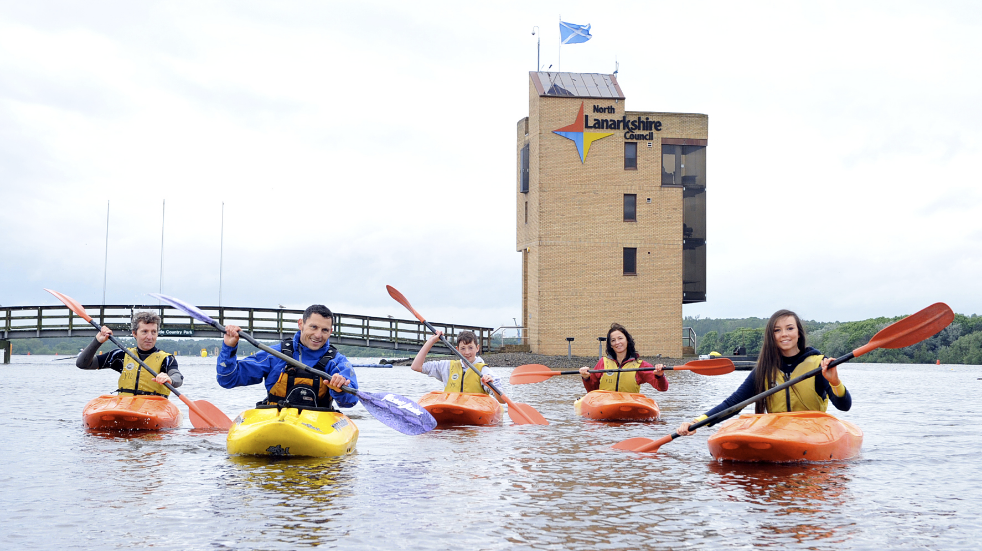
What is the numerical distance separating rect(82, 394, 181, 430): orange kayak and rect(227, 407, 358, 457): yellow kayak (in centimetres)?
244

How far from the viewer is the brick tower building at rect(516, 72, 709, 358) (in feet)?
112

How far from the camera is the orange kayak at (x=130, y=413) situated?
29.9 feet

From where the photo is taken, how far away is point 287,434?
6.81m

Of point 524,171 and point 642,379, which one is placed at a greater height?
point 524,171

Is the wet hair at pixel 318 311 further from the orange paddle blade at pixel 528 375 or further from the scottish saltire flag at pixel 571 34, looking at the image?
the scottish saltire flag at pixel 571 34

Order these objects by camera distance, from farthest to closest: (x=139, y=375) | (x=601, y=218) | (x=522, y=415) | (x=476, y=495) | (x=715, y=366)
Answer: (x=601, y=218) → (x=522, y=415) → (x=715, y=366) → (x=139, y=375) → (x=476, y=495)

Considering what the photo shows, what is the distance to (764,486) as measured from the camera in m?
6.12

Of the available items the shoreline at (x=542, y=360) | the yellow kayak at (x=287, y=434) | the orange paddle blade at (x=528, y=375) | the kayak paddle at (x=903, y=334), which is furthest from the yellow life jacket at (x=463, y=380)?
the shoreline at (x=542, y=360)

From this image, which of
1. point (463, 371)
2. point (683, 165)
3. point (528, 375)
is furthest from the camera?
point (683, 165)

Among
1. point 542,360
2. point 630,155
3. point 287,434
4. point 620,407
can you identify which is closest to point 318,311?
point 287,434

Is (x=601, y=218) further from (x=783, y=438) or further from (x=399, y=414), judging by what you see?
(x=783, y=438)

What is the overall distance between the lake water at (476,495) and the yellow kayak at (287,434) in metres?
0.12

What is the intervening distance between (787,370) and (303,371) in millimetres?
3821

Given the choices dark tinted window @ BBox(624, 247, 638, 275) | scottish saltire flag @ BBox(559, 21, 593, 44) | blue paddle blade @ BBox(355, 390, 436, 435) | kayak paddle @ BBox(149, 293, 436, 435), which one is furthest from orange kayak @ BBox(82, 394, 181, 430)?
scottish saltire flag @ BBox(559, 21, 593, 44)
